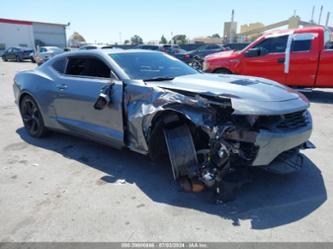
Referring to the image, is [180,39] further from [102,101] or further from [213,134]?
[213,134]

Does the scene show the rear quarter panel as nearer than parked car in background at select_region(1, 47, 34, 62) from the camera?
Yes

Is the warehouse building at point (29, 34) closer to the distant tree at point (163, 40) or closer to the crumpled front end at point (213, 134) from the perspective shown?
the distant tree at point (163, 40)

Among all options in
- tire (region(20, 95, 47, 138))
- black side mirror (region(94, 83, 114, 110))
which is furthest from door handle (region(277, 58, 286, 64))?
tire (region(20, 95, 47, 138))

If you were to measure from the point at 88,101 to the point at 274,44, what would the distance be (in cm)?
605

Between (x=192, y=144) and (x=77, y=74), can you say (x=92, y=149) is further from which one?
(x=192, y=144)

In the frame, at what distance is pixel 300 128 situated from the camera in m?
2.82

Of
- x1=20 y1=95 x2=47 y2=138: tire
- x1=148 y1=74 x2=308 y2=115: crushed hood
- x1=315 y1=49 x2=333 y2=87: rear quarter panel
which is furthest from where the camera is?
x1=315 y1=49 x2=333 y2=87: rear quarter panel

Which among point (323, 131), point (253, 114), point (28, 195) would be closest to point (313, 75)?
point (323, 131)

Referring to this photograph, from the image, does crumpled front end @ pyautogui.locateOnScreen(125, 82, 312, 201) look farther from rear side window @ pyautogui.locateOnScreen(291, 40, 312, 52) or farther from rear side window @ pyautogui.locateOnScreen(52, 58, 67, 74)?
rear side window @ pyautogui.locateOnScreen(291, 40, 312, 52)

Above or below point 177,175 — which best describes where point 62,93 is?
above

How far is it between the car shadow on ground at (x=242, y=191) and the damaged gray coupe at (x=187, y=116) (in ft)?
0.59

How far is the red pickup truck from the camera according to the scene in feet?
22.7

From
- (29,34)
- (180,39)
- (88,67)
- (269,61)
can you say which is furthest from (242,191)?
(180,39)

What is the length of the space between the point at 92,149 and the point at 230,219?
262cm
